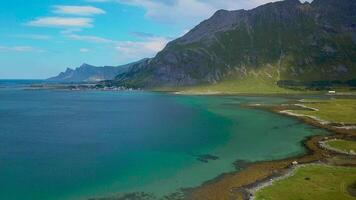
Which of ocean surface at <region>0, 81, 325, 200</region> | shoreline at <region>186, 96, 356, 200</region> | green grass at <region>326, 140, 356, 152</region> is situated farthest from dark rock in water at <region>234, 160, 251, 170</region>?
green grass at <region>326, 140, 356, 152</region>

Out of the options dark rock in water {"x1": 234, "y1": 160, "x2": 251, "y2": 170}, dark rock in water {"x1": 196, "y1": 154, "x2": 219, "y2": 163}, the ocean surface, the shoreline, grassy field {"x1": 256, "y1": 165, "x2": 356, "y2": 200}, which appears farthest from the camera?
dark rock in water {"x1": 196, "y1": 154, "x2": 219, "y2": 163}

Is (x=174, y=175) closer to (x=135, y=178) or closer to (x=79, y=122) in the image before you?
(x=135, y=178)

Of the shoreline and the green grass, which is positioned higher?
the green grass

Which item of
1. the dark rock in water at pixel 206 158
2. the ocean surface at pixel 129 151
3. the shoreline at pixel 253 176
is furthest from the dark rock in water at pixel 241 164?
the dark rock in water at pixel 206 158

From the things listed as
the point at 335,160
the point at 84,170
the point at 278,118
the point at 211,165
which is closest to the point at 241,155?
the point at 211,165

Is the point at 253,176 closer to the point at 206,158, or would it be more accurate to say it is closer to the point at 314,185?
the point at 314,185

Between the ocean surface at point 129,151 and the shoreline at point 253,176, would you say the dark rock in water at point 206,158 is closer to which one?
the ocean surface at point 129,151

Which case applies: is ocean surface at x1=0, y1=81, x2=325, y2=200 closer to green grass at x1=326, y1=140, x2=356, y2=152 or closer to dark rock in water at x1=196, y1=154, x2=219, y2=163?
dark rock in water at x1=196, y1=154, x2=219, y2=163
